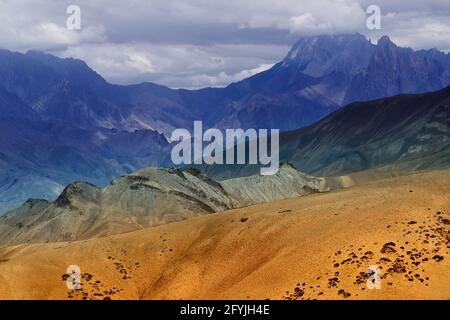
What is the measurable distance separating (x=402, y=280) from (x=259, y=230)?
26655mm

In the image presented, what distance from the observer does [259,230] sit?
4131 inches

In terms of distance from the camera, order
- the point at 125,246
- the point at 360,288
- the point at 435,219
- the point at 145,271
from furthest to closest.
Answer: the point at 125,246 → the point at 145,271 → the point at 435,219 → the point at 360,288

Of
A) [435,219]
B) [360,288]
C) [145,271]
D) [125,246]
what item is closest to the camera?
[360,288]

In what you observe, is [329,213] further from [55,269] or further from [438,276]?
[55,269]

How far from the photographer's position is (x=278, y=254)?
315 ft

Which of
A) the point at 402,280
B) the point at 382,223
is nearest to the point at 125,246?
the point at 382,223

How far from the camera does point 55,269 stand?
99.8m

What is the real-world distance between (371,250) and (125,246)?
122 ft

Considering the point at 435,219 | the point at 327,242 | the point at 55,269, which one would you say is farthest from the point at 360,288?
the point at 55,269

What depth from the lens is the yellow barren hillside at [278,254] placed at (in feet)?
279

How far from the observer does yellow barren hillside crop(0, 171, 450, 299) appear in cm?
8494
